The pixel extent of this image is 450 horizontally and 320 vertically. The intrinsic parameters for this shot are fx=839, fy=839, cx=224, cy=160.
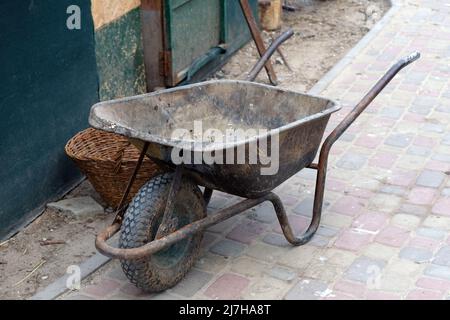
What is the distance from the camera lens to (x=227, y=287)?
489 cm

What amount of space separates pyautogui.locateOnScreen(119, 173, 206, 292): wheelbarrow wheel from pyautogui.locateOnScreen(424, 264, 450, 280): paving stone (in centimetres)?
137

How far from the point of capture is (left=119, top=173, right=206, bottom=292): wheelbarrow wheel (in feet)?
15.1

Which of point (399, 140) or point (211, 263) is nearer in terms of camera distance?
point (211, 263)

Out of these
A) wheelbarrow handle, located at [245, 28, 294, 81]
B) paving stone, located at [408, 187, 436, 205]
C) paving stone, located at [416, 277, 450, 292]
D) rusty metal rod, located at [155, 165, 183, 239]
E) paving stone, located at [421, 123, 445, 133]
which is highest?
wheelbarrow handle, located at [245, 28, 294, 81]

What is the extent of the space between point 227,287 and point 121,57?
2.62 metres

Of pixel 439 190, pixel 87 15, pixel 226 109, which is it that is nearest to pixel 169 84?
pixel 87 15

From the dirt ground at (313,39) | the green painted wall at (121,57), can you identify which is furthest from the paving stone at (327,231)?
the dirt ground at (313,39)

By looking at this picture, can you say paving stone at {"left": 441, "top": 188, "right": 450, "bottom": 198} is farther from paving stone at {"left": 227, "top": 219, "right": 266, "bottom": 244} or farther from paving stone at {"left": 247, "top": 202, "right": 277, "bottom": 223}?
paving stone at {"left": 227, "top": 219, "right": 266, "bottom": 244}

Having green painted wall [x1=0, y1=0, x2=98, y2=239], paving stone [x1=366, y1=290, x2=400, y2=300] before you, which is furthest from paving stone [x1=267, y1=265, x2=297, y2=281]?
green painted wall [x1=0, y1=0, x2=98, y2=239]

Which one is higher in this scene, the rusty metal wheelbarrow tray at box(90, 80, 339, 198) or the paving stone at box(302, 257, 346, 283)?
the rusty metal wheelbarrow tray at box(90, 80, 339, 198)

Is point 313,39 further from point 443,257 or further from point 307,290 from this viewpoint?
point 307,290

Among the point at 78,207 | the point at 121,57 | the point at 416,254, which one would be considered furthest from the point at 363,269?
the point at 121,57

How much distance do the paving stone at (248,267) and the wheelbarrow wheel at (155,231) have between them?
26 cm

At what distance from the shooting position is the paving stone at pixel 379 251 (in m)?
5.16
